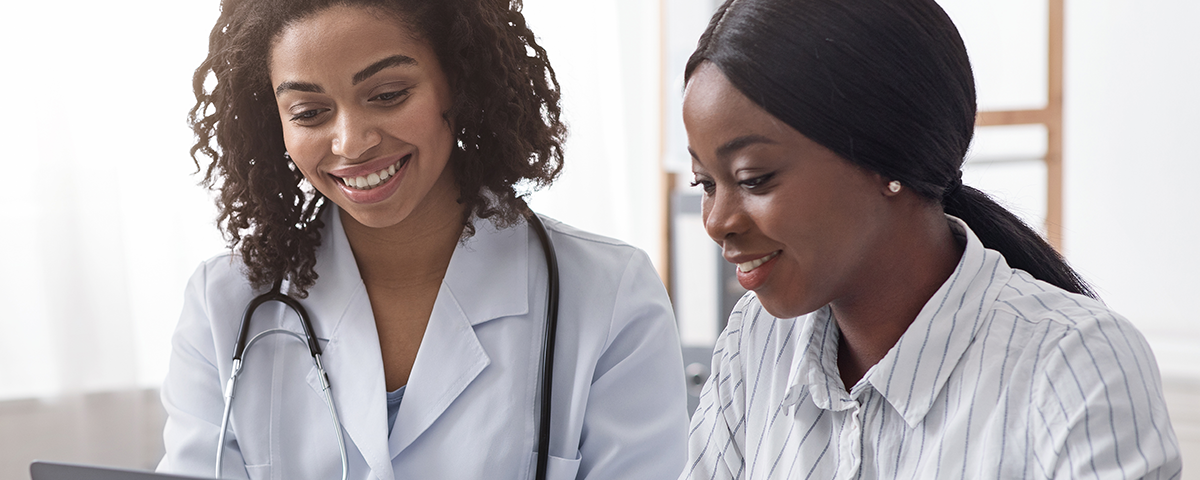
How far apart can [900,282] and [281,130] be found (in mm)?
895

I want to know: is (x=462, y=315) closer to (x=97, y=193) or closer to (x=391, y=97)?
(x=391, y=97)

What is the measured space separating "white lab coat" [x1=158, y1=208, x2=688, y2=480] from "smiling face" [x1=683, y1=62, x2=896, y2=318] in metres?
0.45

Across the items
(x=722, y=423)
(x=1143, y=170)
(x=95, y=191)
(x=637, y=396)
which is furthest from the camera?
(x=1143, y=170)

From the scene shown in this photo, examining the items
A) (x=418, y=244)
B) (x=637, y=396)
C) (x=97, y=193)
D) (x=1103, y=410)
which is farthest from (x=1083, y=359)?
(x=97, y=193)

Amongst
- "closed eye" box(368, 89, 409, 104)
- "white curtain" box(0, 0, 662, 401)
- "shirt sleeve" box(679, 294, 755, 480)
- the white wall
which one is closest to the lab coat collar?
"closed eye" box(368, 89, 409, 104)

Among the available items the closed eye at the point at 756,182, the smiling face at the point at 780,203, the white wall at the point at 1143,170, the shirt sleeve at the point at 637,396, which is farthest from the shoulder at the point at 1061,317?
the white wall at the point at 1143,170

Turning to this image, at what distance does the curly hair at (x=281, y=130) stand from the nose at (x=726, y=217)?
0.53 metres

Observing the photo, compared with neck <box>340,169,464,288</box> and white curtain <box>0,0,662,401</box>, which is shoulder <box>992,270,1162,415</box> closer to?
neck <box>340,169,464,288</box>

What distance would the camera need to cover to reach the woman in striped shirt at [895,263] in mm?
698

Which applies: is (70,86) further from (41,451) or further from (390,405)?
(390,405)

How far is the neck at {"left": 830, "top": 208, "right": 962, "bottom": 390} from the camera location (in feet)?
2.64

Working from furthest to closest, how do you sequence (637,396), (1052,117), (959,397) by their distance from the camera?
(1052,117)
(637,396)
(959,397)

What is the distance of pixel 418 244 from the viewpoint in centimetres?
132

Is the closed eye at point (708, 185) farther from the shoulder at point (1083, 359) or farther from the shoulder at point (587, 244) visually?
the shoulder at point (587, 244)
